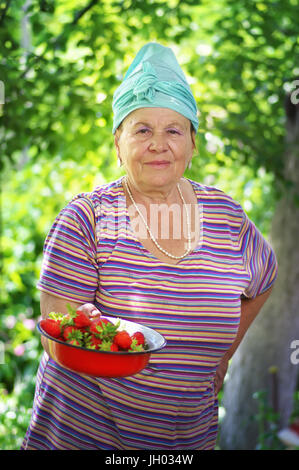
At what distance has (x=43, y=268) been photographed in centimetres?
184

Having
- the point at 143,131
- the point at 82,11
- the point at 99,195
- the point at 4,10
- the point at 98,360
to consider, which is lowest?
the point at 98,360

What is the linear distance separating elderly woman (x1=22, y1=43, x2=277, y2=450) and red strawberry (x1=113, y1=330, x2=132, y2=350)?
0.87 feet

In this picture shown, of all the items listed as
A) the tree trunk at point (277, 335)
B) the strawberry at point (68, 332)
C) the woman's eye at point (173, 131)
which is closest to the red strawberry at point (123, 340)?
the strawberry at point (68, 332)

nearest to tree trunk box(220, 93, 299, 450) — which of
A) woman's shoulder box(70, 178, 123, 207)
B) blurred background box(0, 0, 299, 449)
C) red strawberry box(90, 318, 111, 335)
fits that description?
blurred background box(0, 0, 299, 449)

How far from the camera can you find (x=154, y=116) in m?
1.91

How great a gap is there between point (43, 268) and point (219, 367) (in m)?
0.83

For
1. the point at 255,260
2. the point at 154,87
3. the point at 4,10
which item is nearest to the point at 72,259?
the point at 154,87

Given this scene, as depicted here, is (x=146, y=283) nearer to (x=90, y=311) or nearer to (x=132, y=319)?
(x=132, y=319)

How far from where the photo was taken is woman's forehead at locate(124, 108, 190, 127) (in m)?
1.91

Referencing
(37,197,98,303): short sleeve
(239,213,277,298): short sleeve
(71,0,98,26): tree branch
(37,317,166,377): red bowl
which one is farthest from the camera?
(71,0,98,26): tree branch

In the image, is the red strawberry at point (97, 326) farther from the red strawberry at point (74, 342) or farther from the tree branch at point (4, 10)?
the tree branch at point (4, 10)

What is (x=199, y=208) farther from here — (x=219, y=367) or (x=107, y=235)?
(x=219, y=367)

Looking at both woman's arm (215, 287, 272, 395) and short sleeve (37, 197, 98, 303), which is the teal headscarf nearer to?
short sleeve (37, 197, 98, 303)

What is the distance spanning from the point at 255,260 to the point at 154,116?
2.29ft
